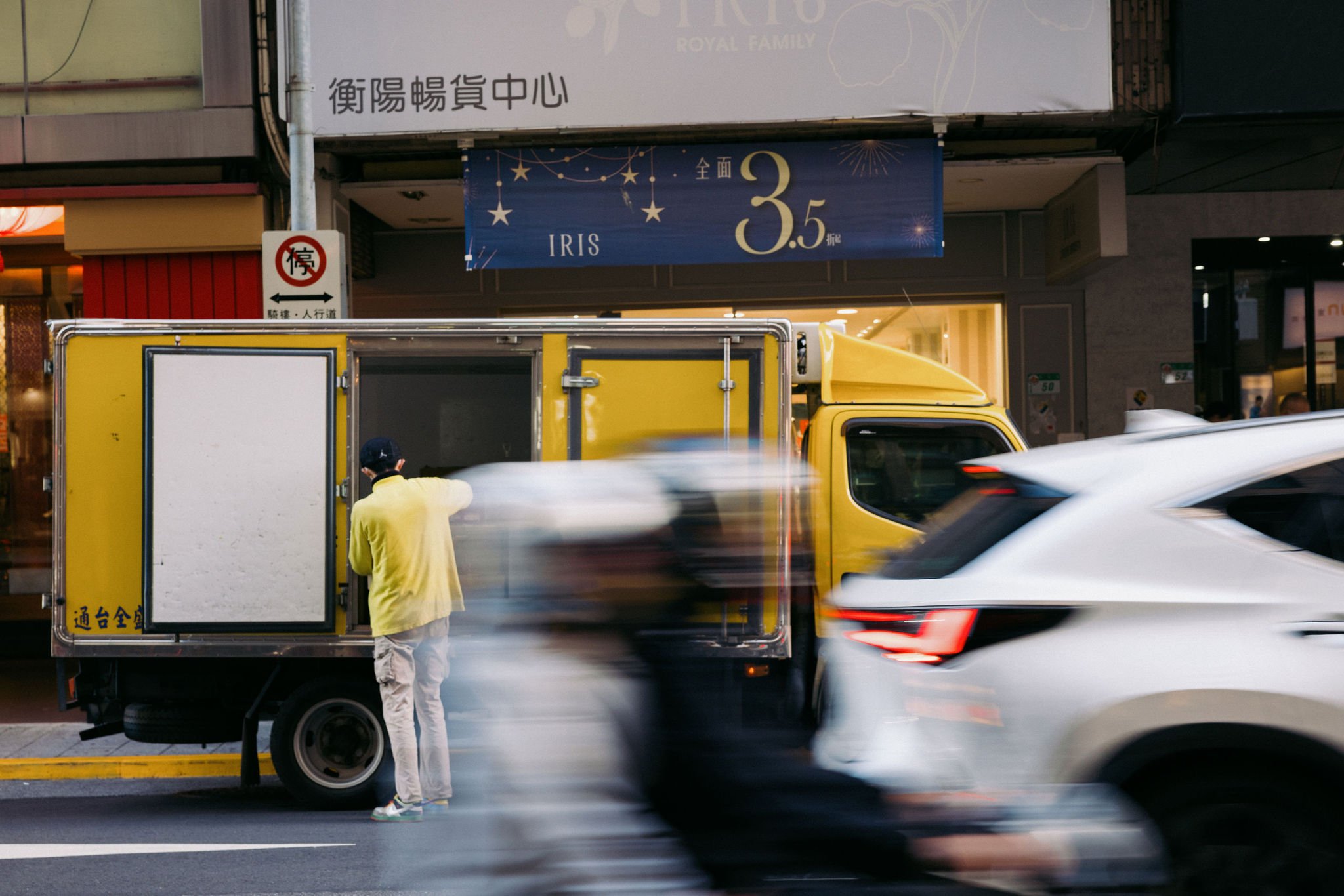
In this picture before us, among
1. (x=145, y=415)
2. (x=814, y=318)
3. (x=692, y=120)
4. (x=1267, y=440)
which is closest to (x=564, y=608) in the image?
(x=1267, y=440)

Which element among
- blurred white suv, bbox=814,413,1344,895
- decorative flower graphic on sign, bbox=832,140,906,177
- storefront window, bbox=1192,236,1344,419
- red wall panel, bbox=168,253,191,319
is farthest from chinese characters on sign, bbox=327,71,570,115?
blurred white suv, bbox=814,413,1344,895

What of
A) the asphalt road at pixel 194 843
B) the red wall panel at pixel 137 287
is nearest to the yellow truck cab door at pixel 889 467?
the asphalt road at pixel 194 843

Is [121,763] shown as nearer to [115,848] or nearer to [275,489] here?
[115,848]

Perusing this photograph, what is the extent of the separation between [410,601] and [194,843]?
1.62 meters

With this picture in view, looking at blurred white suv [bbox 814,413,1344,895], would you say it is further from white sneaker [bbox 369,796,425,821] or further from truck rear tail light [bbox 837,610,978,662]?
white sneaker [bbox 369,796,425,821]

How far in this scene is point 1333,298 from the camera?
12.4 metres

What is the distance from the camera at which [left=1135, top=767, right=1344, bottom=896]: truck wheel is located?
9.70 ft

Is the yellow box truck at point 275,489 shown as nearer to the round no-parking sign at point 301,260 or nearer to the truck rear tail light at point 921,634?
the round no-parking sign at point 301,260

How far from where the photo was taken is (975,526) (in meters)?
3.33

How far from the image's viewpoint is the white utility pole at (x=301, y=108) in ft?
27.4

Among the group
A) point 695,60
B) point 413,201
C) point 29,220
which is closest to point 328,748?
point 695,60

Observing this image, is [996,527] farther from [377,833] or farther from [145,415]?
[145,415]

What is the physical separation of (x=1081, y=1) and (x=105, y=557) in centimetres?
862

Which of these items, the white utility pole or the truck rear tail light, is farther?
the white utility pole
